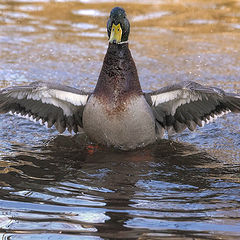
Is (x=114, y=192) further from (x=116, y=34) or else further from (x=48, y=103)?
(x=48, y=103)

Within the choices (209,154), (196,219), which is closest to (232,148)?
(209,154)

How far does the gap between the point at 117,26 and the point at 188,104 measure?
1.27 m

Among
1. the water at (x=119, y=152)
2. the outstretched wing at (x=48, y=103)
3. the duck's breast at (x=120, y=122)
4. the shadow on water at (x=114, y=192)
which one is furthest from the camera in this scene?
the outstretched wing at (x=48, y=103)

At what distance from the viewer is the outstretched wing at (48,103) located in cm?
696

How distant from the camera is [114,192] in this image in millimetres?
5469

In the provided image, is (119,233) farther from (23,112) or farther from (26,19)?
(26,19)

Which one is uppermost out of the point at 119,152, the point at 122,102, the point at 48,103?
the point at 122,102

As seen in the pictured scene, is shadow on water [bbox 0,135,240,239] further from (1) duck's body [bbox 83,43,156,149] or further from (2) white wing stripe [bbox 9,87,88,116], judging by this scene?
(2) white wing stripe [bbox 9,87,88,116]

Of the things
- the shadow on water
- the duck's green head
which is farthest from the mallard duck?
the shadow on water

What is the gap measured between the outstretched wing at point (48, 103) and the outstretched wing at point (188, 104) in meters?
0.91

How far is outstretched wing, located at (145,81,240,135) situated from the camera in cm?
671

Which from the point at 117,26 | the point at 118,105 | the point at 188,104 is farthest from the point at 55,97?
the point at 188,104

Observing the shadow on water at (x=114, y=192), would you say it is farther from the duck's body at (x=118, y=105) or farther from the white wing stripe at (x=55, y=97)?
the white wing stripe at (x=55, y=97)

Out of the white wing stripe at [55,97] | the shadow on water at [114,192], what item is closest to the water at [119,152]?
the shadow on water at [114,192]
